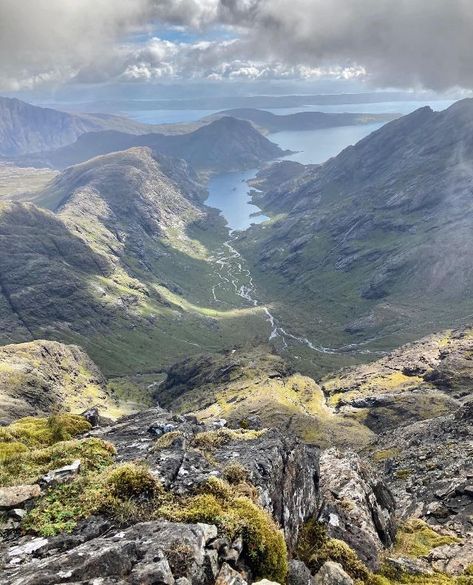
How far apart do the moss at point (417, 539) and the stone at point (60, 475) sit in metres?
23.1

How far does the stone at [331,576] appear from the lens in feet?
71.1

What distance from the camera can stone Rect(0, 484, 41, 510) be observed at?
19516 mm

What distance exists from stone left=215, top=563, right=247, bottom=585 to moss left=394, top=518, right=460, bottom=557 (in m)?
20.2

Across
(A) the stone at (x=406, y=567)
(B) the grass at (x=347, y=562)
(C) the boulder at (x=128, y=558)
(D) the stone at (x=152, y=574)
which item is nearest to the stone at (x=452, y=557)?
(B) the grass at (x=347, y=562)

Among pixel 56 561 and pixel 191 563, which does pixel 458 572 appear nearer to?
pixel 191 563

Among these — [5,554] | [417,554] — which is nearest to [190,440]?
[5,554]

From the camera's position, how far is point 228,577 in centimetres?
1711

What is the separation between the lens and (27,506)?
1984cm

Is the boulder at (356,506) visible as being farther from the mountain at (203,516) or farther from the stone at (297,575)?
the stone at (297,575)

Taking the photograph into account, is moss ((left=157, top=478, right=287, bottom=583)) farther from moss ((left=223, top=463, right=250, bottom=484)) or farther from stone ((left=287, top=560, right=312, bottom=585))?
moss ((left=223, top=463, right=250, bottom=484))

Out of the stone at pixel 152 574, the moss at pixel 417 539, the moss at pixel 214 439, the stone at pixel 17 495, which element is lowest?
the stone at pixel 152 574

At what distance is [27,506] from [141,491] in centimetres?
459

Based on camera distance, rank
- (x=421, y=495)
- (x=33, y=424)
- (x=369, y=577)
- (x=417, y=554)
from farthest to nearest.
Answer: (x=421, y=495) → (x=33, y=424) → (x=417, y=554) → (x=369, y=577)

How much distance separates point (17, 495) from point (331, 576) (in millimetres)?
14133
